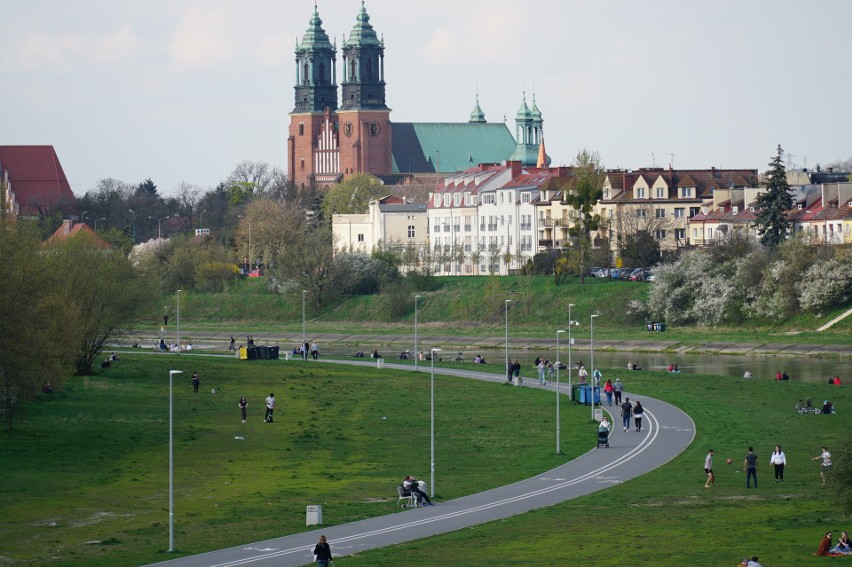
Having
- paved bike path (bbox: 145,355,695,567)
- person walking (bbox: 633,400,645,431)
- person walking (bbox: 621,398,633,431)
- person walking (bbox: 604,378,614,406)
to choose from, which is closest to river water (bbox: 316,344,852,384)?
person walking (bbox: 604,378,614,406)

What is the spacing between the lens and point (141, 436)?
56375 mm

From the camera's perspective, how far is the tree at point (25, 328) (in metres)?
52.7

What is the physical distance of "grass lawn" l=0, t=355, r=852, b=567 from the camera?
37.4m

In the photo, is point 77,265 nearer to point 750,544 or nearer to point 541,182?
point 750,544

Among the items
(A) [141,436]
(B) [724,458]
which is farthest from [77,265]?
(B) [724,458]

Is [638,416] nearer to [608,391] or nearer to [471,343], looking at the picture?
[608,391]

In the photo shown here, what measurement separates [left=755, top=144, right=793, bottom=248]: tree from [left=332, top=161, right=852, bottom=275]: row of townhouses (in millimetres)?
2296

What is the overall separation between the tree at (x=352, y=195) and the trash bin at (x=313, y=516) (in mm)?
130861

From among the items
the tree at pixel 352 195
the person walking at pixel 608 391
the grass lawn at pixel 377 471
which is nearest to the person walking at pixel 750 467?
the grass lawn at pixel 377 471

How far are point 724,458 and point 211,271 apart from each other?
98731 millimetres

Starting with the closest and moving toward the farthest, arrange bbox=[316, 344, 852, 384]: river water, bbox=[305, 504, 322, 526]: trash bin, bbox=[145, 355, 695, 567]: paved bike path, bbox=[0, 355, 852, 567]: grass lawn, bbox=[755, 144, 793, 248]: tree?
1. bbox=[145, 355, 695, 567]: paved bike path
2. bbox=[0, 355, 852, 567]: grass lawn
3. bbox=[305, 504, 322, 526]: trash bin
4. bbox=[316, 344, 852, 384]: river water
5. bbox=[755, 144, 793, 248]: tree

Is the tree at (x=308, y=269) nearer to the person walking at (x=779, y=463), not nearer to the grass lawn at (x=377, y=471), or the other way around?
the grass lawn at (x=377, y=471)

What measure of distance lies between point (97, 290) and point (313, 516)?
39357 mm

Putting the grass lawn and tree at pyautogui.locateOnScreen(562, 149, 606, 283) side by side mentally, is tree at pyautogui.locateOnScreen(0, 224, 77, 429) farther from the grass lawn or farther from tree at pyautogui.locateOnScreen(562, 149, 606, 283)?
tree at pyautogui.locateOnScreen(562, 149, 606, 283)
